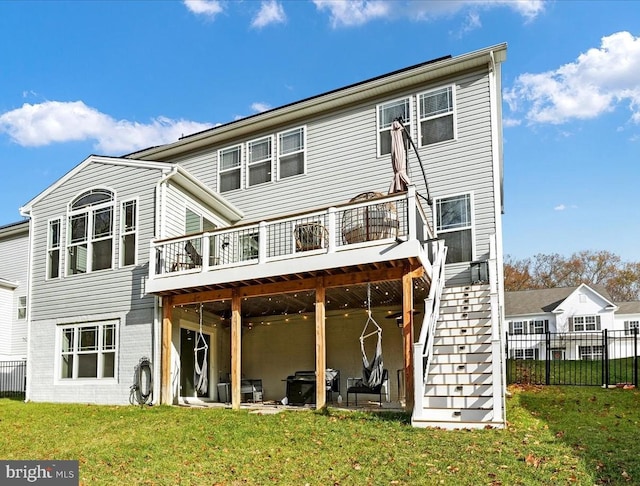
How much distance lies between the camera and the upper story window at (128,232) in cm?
1393

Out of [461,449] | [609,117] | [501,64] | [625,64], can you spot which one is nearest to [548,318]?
[609,117]

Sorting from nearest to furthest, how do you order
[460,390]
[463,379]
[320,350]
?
[460,390], [463,379], [320,350]

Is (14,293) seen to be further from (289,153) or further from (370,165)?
(370,165)

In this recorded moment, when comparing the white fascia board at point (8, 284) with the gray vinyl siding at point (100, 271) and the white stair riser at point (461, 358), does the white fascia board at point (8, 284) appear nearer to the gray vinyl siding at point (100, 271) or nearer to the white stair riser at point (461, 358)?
the gray vinyl siding at point (100, 271)

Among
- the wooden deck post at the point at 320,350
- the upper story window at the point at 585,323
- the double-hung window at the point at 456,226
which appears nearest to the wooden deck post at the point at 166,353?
the wooden deck post at the point at 320,350

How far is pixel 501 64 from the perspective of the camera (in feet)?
44.6

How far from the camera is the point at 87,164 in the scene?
592 inches

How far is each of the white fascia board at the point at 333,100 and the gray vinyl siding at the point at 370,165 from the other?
0.61ft

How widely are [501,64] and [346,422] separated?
9.26 metres

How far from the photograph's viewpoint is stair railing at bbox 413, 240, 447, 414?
8.84m

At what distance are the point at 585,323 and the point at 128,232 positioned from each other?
2809 cm

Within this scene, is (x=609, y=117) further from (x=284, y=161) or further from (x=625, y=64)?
(x=284, y=161)

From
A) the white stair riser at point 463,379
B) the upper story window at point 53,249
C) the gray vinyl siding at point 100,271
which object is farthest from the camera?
the upper story window at point 53,249

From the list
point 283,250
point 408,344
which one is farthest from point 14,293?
point 408,344
